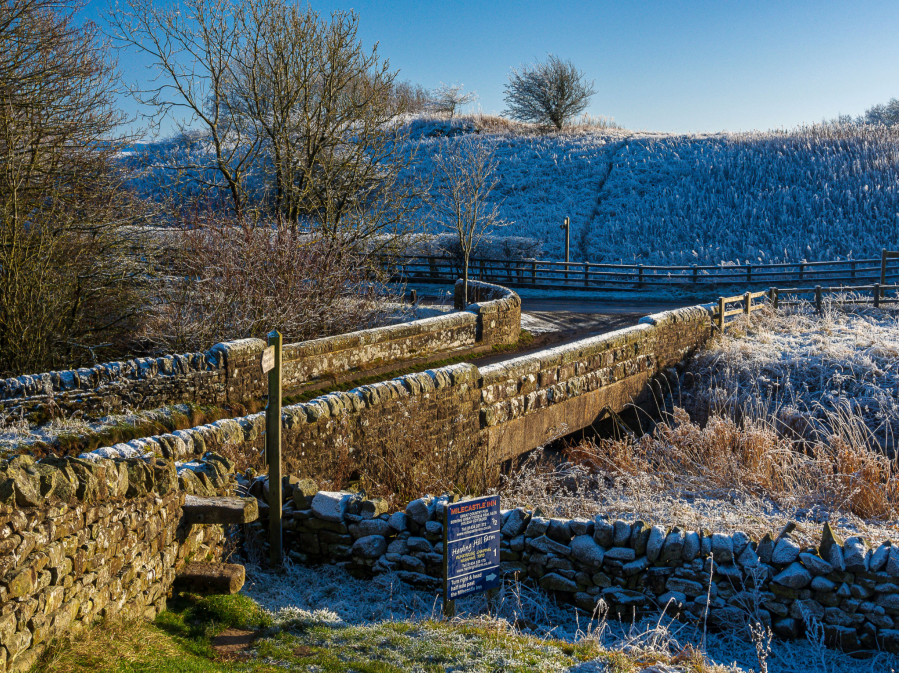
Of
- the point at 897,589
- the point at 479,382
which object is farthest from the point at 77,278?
the point at 897,589

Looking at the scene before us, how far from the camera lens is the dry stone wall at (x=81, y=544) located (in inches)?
125

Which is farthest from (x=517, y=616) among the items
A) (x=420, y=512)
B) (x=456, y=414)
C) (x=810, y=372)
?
(x=810, y=372)

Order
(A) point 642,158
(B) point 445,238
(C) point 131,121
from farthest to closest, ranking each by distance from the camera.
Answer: (A) point 642,158
(B) point 445,238
(C) point 131,121

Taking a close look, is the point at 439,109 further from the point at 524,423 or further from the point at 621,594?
the point at 621,594

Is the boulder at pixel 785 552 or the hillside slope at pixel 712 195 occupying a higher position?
the hillside slope at pixel 712 195

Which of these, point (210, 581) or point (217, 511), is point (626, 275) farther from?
point (210, 581)

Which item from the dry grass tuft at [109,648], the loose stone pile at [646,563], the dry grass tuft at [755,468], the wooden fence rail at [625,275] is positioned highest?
the wooden fence rail at [625,275]

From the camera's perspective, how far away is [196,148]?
5062 cm

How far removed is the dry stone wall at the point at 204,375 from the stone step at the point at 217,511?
474 centimetres

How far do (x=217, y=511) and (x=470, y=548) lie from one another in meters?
1.69

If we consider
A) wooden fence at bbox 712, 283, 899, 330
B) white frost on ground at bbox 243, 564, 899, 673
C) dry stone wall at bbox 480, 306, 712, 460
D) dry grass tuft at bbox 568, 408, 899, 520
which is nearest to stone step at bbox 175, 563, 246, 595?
white frost on ground at bbox 243, 564, 899, 673

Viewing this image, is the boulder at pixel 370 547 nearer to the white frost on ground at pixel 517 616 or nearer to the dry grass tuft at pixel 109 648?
the white frost on ground at pixel 517 616

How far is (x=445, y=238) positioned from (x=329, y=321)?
17.6 metres

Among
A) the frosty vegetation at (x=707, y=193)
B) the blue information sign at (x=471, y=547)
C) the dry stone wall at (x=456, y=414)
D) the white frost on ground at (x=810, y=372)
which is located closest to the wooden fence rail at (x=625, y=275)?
the frosty vegetation at (x=707, y=193)
